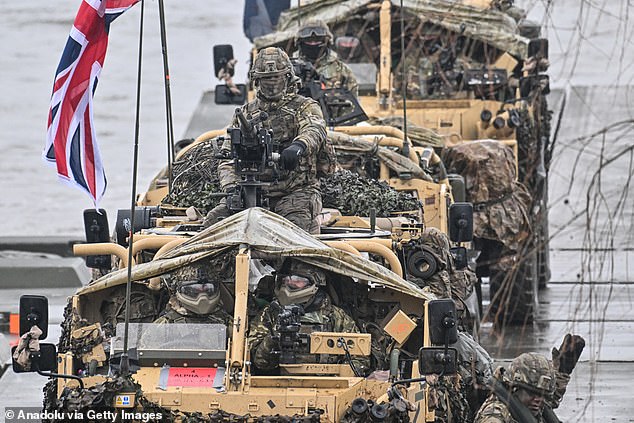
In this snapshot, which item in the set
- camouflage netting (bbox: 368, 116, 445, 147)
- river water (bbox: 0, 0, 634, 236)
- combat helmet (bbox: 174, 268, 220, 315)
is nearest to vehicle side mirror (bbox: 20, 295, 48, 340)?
combat helmet (bbox: 174, 268, 220, 315)

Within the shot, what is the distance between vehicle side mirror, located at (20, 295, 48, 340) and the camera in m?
11.3

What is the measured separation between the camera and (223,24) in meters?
36.1

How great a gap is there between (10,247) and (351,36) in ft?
14.9

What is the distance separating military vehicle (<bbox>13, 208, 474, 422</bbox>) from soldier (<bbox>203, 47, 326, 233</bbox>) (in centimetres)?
92

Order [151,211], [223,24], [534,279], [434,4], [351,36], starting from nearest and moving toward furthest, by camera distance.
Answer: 1. [151,211]
2. [534,279]
3. [434,4]
4. [351,36]
5. [223,24]

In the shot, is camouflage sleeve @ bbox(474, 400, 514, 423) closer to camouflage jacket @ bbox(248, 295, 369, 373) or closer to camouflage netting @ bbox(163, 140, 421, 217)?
camouflage jacket @ bbox(248, 295, 369, 373)

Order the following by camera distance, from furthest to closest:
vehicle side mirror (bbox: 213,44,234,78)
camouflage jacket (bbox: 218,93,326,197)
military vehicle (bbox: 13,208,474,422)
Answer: vehicle side mirror (bbox: 213,44,234,78) → camouflage jacket (bbox: 218,93,326,197) → military vehicle (bbox: 13,208,474,422)

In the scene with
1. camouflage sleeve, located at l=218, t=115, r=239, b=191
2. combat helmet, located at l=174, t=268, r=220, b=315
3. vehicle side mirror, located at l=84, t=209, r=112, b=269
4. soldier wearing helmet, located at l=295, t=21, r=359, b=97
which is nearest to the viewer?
combat helmet, located at l=174, t=268, r=220, b=315

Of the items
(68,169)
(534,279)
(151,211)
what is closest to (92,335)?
(68,169)

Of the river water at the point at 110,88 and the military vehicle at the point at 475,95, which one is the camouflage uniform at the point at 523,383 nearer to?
the military vehicle at the point at 475,95

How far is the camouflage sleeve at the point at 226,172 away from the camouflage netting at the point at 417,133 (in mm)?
4742

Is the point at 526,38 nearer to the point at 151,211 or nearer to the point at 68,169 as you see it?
the point at 151,211

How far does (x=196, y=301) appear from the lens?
11.4 meters

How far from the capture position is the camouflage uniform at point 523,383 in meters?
10.4
